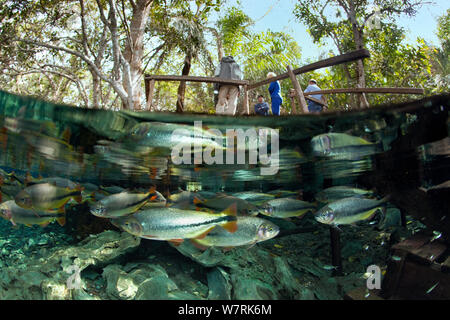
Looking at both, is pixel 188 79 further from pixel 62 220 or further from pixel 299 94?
pixel 62 220

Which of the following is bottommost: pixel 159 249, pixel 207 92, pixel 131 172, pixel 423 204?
pixel 159 249

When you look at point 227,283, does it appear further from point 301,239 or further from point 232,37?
point 232,37

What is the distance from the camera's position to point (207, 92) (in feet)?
87.5

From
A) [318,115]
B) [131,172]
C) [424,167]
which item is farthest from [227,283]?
[424,167]

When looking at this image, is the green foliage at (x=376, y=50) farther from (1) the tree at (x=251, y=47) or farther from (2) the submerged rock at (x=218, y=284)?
(2) the submerged rock at (x=218, y=284)

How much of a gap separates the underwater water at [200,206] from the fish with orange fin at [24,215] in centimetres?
2

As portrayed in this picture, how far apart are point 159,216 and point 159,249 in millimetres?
707

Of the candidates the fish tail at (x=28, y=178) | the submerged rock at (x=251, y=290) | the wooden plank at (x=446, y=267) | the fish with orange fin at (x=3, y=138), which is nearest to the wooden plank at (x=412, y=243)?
the wooden plank at (x=446, y=267)

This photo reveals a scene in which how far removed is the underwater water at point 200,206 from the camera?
9.86 ft

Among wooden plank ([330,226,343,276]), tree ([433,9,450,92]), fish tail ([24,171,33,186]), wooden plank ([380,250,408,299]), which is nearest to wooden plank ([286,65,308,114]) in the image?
wooden plank ([330,226,343,276])

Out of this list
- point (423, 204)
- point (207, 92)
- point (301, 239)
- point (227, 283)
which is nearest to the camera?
point (227, 283)

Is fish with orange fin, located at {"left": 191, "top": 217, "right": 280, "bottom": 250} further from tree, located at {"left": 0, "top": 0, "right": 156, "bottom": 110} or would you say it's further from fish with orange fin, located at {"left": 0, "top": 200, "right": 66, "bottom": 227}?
tree, located at {"left": 0, "top": 0, "right": 156, "bottom": 110}

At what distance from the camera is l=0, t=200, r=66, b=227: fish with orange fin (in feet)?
11.2
